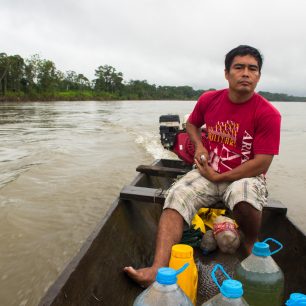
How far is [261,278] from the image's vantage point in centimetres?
190

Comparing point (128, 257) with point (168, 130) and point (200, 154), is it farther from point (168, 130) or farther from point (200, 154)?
point (168, 130)

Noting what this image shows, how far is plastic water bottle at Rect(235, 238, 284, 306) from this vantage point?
1885 millimetres

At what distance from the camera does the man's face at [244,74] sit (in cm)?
266

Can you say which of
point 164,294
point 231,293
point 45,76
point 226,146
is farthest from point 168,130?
point 45,76

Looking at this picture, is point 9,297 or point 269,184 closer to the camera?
point 9,297

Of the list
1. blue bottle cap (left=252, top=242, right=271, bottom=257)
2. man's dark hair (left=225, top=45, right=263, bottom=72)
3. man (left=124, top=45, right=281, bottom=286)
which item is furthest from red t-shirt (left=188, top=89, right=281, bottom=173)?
blue bottle cap (left=252, top=242, right=271, bottom=257)

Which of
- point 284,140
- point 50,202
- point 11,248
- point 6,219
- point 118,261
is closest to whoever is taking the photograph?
point 118,261

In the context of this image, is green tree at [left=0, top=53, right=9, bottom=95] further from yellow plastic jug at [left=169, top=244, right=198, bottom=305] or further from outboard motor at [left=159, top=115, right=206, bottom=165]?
yellow plastic jug at [left=169, top=244, right=198, bottom=305]

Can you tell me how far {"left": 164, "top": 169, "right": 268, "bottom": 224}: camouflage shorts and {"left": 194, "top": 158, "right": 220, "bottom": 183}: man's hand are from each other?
0.04 metres

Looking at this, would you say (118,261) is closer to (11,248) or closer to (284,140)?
(11,248)

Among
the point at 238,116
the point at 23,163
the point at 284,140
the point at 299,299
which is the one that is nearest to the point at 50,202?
the point at 23,163

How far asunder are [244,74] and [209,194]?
980mm

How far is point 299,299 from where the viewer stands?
1318mm

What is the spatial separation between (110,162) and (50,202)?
3.18m
